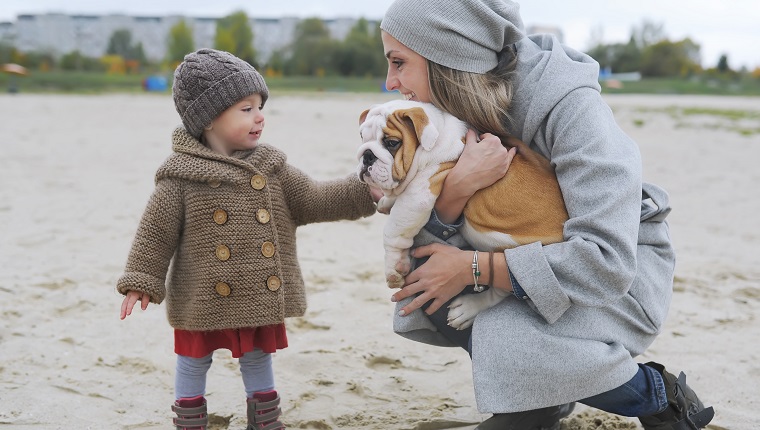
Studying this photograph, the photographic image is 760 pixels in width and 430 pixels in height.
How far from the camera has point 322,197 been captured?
2.58m

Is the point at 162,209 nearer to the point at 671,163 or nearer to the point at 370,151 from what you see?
the point at 370,151

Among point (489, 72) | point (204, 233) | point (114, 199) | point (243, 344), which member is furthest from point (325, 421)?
point (114, 199)

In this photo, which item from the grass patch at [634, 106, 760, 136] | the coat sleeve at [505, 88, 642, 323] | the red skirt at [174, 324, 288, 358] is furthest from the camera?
the grass patch at [634, 106, 760, 136]

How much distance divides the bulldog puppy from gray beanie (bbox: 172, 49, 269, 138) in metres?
0.40

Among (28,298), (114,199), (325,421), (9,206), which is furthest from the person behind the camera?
(114,199)

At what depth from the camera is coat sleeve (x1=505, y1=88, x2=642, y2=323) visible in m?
2.12

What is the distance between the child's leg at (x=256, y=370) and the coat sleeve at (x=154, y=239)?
1.22ft

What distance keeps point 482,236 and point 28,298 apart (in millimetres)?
2594

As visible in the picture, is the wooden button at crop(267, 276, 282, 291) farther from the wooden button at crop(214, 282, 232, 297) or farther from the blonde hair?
the blonde hair

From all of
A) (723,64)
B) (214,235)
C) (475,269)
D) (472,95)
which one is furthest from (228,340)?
(723,64)

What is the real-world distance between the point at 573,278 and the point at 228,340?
113 cm

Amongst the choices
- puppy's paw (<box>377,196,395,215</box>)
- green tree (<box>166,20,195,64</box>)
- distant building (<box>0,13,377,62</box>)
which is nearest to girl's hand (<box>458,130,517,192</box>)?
puppy's paw (<box>377,196,395,215</box>)

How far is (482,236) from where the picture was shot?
7.50 feet

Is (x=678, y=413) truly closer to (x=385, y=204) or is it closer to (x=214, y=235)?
(x=385, y=204)
